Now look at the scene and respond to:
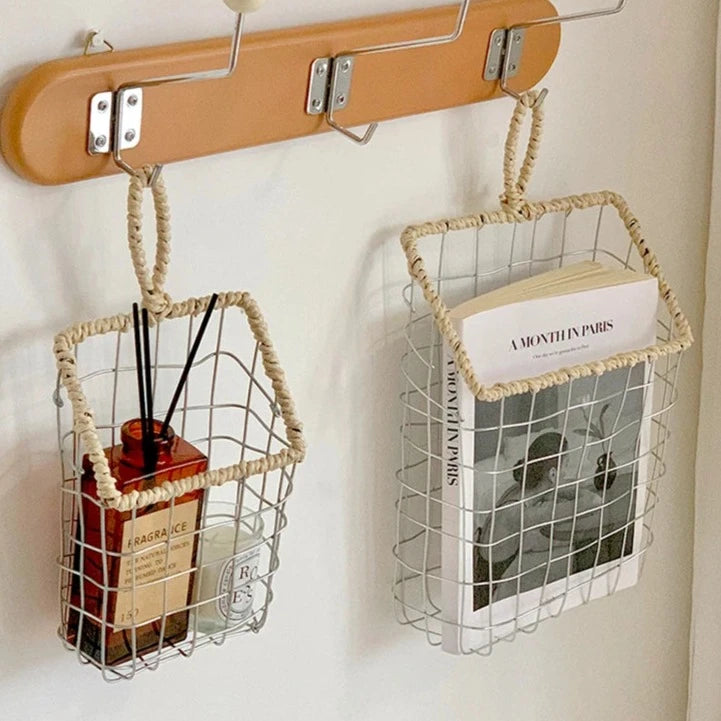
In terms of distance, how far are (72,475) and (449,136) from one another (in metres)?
0.35

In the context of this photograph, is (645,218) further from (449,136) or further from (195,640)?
(195,640)

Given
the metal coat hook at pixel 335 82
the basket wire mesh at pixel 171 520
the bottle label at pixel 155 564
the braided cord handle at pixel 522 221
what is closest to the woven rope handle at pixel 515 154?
the braided cord handle at pixel 522 221

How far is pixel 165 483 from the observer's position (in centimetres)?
63

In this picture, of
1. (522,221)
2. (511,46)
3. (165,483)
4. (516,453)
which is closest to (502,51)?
(511,46)

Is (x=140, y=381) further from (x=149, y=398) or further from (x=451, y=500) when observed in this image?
(x=451, y=500)

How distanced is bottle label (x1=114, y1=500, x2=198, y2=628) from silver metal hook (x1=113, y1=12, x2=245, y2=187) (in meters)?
0.18

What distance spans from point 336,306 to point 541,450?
0.63 feet

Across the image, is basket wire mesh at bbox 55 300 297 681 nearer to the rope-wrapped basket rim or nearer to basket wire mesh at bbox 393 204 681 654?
the rope-wrapped basket rim

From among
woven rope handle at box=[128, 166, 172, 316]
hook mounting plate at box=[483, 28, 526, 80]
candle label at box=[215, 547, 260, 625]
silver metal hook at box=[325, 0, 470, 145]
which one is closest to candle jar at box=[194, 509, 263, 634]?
candle label at box=[215, 547, 260, 625]

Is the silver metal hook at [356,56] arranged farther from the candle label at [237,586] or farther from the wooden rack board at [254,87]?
→ the candle label at [237,586]

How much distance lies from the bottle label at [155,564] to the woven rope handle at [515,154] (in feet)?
1.06

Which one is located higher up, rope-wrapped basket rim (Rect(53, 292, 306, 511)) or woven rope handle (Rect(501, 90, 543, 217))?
woven rope handle (Rect(501, 90, 543, 217))

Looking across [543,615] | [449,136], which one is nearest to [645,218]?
[449,136]

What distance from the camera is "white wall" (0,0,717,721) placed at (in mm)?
687
